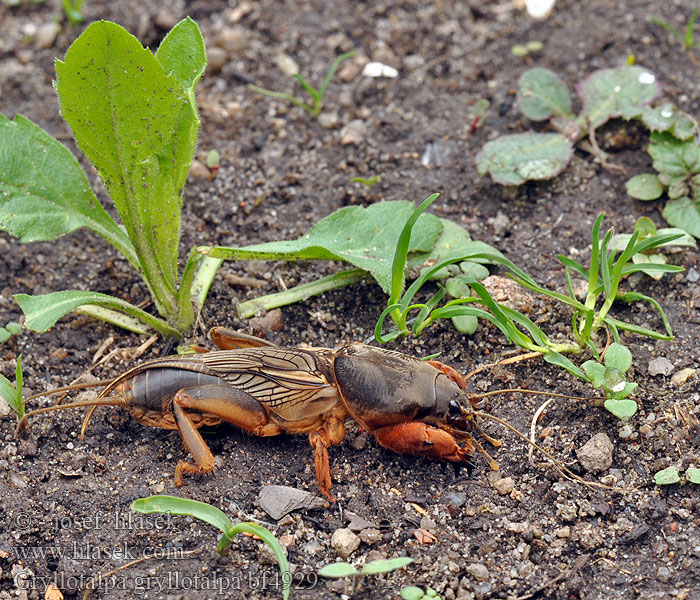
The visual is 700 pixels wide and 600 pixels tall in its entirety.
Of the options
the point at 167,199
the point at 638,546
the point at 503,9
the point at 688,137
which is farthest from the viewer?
the point at 503,9

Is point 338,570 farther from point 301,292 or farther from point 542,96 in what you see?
point 542,96

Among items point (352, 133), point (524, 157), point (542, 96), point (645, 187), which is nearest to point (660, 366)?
point (645, 187)

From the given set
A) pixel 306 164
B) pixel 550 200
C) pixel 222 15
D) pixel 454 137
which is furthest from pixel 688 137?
pixel 222 15

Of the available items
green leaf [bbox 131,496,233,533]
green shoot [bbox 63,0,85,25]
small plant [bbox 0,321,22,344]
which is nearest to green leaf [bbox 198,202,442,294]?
small plant [bbox 0,321,22,344]

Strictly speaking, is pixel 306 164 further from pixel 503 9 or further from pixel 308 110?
pixel 503 9

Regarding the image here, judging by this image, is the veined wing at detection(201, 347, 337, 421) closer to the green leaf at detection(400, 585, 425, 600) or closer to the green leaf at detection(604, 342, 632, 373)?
the green leaf at detection(400, 585, 425, 600)

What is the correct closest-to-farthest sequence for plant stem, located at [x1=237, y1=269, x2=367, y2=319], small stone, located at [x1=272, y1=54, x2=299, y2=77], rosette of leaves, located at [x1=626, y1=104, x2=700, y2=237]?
1. plant stem, located at [x1=237, y1=269, x2=367, y2=319]
2. rosette of leaves, located at [x1=626, y1=104, x2=700, y2=237]
3. small stone, located at [x1=272, y1=54, x2=299, y2=77]

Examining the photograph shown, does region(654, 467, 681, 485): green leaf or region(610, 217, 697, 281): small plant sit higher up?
region(610, 217, 697, 281): small plant
